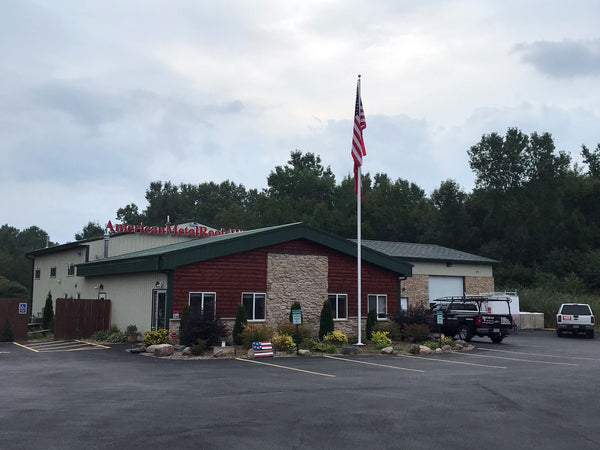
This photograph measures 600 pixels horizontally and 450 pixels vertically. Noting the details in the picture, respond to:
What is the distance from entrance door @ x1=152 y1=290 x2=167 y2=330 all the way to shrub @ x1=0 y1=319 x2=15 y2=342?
9353 mm

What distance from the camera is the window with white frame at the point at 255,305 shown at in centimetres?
2722

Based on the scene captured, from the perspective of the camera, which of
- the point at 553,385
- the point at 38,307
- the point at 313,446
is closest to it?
the point at 313,446

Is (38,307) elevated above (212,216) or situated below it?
below

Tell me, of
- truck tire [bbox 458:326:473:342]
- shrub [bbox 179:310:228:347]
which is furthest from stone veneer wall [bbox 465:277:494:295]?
shrub [bbox 179:310:228:347]

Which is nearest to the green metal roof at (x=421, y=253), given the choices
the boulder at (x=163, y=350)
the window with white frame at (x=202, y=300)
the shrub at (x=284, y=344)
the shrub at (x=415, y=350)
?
the shrub at (x=415, y=350)

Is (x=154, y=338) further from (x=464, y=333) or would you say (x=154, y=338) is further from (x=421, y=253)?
(x=421, y=253)

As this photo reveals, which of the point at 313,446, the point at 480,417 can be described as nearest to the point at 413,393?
the point at 480,417

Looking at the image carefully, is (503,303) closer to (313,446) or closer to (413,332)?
(413,332)

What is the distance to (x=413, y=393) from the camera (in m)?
13.7

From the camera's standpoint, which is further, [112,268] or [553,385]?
[112,268]

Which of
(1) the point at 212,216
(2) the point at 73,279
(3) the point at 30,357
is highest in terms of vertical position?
(1) the point at 212,216

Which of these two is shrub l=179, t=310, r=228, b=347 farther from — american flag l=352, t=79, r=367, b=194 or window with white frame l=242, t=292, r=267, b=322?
american flag l=352, t=79, r=367, b=194

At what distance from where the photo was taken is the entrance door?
85.2 feet

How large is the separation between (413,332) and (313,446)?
1946 centimetres
